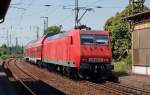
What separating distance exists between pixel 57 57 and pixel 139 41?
239 inches

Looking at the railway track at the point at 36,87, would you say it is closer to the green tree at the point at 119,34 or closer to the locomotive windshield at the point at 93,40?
the locomotive windshield at the point at 93,40

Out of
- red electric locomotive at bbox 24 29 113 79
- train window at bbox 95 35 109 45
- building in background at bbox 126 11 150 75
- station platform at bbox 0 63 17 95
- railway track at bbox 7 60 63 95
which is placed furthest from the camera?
building in background at bbox 126 11 150 75

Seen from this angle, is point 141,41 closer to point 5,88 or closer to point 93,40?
point 93,40

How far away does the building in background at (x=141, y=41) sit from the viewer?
31938 mm

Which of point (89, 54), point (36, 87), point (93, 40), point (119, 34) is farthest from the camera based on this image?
point (119, 34)

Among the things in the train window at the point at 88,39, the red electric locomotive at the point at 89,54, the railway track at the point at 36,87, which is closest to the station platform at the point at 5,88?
the railway track at the point at 36,87

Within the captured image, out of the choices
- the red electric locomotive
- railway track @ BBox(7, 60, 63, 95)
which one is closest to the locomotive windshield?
the red electric locomotive

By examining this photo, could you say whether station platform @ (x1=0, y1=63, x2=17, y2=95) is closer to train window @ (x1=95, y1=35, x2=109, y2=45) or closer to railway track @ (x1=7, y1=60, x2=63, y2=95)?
railway track @ (x1=7, y1=60, x2=63, y2=95)

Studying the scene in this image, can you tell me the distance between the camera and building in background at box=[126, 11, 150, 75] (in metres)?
31.9

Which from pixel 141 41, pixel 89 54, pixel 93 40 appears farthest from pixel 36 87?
pixel 141 41

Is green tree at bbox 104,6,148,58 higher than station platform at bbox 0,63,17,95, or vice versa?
green tree at bbox 104,6,148,58

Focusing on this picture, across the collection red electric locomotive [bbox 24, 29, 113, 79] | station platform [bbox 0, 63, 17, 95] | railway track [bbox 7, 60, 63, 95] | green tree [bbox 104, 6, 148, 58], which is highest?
green tree [bbox 104, 6, 148, 58]

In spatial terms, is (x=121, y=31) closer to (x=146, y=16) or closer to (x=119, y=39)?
(x=119, y=39)

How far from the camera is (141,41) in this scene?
33188mm
